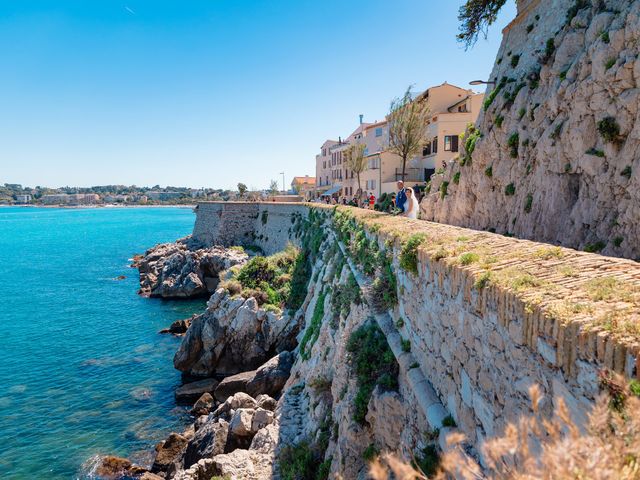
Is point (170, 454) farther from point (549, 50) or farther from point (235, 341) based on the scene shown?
point (549, 50)

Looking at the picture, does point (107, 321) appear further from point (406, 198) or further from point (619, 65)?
point (619, 65)

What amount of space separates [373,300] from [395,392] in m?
3.20

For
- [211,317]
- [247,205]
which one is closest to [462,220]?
[211,317]

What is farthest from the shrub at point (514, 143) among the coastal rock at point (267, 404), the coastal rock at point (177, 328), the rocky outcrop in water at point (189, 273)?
the rocky outcrop in water at point (189, 273)

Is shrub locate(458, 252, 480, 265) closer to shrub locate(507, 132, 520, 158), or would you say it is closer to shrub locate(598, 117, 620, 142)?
shrub locate(598, 117, 620, 142)

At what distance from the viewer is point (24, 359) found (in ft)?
82.8

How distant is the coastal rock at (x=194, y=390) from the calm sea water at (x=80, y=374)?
0.54 m

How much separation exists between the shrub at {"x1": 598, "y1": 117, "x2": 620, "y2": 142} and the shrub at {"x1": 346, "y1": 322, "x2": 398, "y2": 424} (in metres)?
7.85

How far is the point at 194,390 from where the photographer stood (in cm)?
2080

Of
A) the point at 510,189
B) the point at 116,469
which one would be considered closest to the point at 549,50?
the point at 510,189

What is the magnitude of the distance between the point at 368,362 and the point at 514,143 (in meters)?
11.1

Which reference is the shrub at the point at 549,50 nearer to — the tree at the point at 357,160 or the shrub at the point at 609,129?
the shrub at the point at 609,129

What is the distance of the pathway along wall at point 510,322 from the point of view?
11.0 feet

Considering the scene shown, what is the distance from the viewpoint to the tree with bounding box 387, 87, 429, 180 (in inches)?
1182
